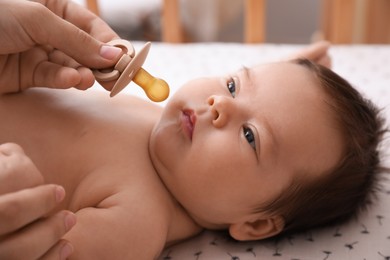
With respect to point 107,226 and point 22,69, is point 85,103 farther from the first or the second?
point 107,226

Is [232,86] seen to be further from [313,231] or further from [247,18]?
[247,18]

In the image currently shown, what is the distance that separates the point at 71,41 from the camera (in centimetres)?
81

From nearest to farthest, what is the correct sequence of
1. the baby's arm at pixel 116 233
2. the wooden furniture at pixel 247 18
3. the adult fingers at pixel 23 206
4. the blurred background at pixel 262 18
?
the adult fingers at pixel 23 206, the baby's arm at pixel 116 233, the wooden furniture at pixel 247 18, the blurred background at pixel 262 18

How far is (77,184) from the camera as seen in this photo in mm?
872

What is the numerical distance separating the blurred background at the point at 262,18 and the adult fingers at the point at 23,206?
1074mm

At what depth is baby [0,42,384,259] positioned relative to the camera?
2.83 ft

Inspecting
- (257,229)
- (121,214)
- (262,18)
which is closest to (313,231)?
(257,229)

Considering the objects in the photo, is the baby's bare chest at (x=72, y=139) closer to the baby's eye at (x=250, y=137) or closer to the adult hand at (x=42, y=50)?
the adult hand at (x=42, y=50)

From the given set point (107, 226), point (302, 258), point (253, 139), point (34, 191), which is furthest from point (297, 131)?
point (34, 191)

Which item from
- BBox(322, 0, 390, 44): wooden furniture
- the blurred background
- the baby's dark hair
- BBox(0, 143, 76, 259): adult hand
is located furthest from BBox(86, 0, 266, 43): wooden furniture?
BBox(0, 143, 76, 259): adult hand

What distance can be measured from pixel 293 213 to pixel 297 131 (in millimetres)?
142

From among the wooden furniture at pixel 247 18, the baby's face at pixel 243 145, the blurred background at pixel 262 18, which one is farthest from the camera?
the blurred background at pixel 262 18

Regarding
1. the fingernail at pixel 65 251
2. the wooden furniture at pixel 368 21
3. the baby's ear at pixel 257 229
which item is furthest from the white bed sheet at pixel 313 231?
the wooden furniture at pixel 368 21

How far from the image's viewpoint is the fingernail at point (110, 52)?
0.82 m
